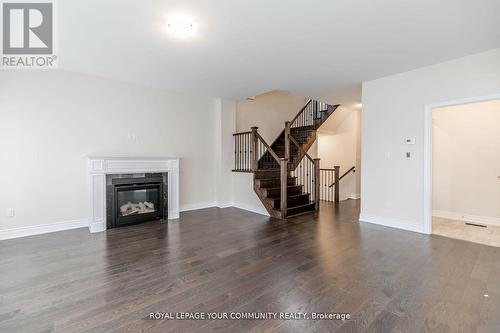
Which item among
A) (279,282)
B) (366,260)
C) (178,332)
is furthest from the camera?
(366,260)

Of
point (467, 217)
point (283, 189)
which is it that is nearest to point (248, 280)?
point (283, 189)

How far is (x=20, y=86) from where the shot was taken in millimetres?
3752

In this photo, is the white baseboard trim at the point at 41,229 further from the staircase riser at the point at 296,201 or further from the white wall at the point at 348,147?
the white wall at the point at 348,147

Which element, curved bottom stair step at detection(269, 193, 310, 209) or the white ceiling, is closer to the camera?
the white ceiling

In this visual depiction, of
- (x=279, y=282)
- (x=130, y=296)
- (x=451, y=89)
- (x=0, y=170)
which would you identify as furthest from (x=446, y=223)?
(x=0, y=170)

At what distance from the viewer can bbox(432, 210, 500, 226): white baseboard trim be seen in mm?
4520

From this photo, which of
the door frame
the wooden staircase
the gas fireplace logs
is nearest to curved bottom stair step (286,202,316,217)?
the wooden staircase

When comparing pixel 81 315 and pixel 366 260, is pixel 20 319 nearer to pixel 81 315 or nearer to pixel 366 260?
pixel 81 315

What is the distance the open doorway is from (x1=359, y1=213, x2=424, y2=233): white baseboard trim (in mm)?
235

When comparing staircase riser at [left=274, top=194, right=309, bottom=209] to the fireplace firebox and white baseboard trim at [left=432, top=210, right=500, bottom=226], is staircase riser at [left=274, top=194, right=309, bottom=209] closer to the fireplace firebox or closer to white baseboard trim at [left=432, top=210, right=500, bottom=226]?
the fireplace firebox

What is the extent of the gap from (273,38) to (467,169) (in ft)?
15.8

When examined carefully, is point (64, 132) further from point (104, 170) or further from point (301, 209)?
point (301, 209)

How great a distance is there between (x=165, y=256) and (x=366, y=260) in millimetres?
2503

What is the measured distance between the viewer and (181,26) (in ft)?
8.93
